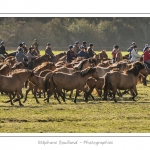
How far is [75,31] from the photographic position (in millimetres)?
78312

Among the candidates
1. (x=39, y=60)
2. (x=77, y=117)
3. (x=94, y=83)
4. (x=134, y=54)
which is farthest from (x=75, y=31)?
(x=77, y=117)

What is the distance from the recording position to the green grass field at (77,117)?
635 inches

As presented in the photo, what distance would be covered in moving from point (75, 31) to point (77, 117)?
2388 inches

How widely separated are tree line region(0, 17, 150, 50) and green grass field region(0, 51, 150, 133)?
49.5 meters

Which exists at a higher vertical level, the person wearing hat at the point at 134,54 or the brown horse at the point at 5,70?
the person wearing hat at the point at 134,54

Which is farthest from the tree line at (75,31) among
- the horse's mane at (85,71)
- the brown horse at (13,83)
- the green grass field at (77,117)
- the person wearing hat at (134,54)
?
the green grass field at (77,117)

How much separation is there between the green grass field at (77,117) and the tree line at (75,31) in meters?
49.5

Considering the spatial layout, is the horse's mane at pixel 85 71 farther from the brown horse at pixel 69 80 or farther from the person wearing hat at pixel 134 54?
the person wearing hat at pixel 134 54

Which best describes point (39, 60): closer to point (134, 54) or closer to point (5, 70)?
point (134, 54)

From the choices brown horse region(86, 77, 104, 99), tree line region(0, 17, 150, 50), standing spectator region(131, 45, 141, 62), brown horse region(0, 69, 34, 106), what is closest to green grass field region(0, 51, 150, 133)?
brown horse region(0, 69, 34, 106)
